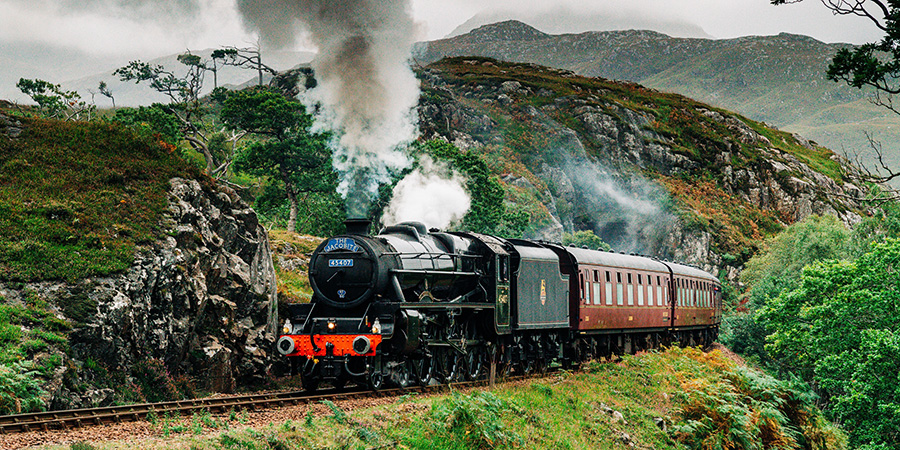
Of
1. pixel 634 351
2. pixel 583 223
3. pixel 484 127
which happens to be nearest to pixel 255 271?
pixel 634 351

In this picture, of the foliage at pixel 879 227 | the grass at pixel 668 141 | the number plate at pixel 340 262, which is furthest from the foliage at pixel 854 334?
the grass at pixel 668 141

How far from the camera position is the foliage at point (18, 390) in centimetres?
1203

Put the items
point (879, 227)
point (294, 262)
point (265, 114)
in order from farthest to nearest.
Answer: point (879, 227) < point (265, 114) < point (294, 262)

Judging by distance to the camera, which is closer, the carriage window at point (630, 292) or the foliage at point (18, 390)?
the foliage at point (18, 390)

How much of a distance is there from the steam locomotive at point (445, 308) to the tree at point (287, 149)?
26175 millimetres

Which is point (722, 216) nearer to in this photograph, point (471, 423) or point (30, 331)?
point (471, 423)

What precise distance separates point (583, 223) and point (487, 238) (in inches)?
2690

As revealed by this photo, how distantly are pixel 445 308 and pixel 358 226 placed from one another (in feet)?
8.87

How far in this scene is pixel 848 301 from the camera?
26016 mm

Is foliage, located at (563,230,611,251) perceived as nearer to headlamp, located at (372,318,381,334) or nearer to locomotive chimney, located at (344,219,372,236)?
locomotive chimney, located at (344,219,372,236)

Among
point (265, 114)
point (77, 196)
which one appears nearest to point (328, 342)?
point (77, 196)

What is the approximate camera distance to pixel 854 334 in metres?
25.9

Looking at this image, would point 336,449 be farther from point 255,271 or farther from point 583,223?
point 583,223

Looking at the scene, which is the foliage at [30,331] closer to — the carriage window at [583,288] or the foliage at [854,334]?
the carriage window at [583,288]
